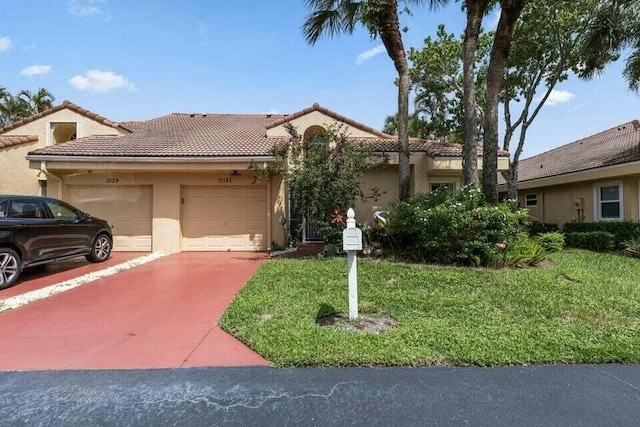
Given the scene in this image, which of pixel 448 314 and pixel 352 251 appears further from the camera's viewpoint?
pixel 448 314

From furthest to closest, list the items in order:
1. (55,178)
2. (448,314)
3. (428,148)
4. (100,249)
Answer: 1. (428,148)
2. (55,178)
3. (100,249)
4. (448,314)

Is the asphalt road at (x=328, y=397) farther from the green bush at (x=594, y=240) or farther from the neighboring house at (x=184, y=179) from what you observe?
the green bush at (x=594, y=240)

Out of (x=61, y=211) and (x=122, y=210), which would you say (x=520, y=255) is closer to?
(x=61, y=211)

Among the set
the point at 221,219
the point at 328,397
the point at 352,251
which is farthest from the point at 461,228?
the point at 221,219

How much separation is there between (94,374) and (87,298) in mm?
3421

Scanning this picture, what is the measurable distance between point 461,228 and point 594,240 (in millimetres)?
7101

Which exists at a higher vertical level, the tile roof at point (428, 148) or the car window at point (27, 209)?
the tile roof at point (428, 148)

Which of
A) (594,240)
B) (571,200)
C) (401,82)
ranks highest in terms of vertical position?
(401,82)

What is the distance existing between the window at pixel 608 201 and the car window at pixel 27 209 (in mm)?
17855

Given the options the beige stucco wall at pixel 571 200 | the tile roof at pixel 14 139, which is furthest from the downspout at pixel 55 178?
the beige stucco wall at pixel 571 200

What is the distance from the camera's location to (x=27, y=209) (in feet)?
26.3

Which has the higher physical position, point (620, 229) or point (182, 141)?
point (182, 141)

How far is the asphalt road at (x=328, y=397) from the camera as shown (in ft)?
9.92

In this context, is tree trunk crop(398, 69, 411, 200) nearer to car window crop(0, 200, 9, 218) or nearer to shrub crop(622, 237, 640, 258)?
shrub crop(622, 237, 640, 258)
